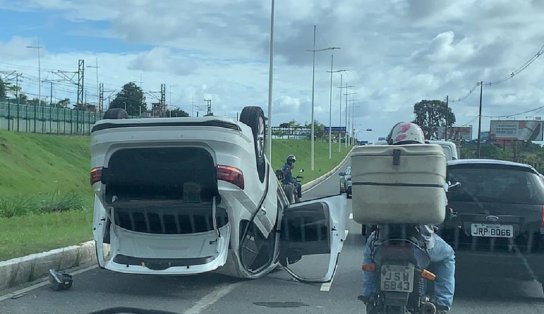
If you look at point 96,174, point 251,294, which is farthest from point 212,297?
point 96,174

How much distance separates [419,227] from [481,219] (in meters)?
2.78

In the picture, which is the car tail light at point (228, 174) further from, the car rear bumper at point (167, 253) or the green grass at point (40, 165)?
the green grass at point (40, 165)

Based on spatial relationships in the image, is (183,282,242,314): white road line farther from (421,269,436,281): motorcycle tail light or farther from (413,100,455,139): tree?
(413,100,455,139): tree

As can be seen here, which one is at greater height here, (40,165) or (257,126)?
(257,126)

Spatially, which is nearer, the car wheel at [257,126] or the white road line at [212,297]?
the white road line at [212,297]

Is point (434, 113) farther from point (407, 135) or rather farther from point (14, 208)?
point (407, 135)

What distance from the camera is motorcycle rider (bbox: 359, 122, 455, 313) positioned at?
18.0 feet

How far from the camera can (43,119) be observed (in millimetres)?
51625

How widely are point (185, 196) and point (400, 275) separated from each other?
326cm

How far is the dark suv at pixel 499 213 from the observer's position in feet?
26.0

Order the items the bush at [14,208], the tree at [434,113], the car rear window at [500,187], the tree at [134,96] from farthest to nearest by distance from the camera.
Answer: the tree at [434,113]
the tree at [134,96]
the bush at [14,208]
the car rear window at [500,187]

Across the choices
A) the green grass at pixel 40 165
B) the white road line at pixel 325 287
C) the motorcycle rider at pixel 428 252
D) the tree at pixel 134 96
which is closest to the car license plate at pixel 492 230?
the white road line at pixel 325 287

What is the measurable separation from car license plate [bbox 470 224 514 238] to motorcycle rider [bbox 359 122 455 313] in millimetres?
2388

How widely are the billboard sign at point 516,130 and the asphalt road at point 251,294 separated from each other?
81.4 meters
